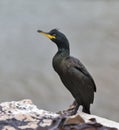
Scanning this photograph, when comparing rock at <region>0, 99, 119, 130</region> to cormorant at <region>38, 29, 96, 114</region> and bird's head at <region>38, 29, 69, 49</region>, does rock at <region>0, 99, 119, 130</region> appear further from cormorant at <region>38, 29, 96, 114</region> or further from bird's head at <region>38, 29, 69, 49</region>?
bird's head at <region>38, 29, 69, 49</region>

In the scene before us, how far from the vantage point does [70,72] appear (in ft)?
4.01

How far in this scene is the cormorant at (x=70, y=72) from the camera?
→ 1213 millimetres

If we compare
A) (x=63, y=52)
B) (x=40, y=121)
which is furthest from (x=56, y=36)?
(x=40, y=121)

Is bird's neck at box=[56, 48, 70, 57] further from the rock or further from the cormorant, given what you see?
the rock

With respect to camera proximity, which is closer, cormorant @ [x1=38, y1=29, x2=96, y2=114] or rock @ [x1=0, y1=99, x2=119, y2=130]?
rock @ [x1=0, y1=99, x2=119, y2=130]

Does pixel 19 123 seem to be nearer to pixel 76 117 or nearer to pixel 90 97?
pixel 76 117

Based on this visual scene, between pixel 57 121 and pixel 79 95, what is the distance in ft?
0.65

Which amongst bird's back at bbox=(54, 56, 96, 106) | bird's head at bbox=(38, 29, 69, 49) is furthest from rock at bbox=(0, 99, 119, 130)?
bird's head at bbox=(38, 29, 69, 49)

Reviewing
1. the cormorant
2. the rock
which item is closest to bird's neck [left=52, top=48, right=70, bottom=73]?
the cormorant

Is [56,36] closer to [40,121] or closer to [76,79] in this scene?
[76,79]

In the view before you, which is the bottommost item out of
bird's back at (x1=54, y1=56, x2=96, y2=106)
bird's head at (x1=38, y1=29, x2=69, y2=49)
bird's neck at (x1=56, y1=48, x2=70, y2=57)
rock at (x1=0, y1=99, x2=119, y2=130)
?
rock at (x1=0, y1=99, x2=119, y2=130)

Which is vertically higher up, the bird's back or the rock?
the bird's back

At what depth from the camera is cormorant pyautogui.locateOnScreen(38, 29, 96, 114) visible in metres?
1.21

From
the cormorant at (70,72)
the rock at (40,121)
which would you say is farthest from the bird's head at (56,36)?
Result: the rock at (40,121)
